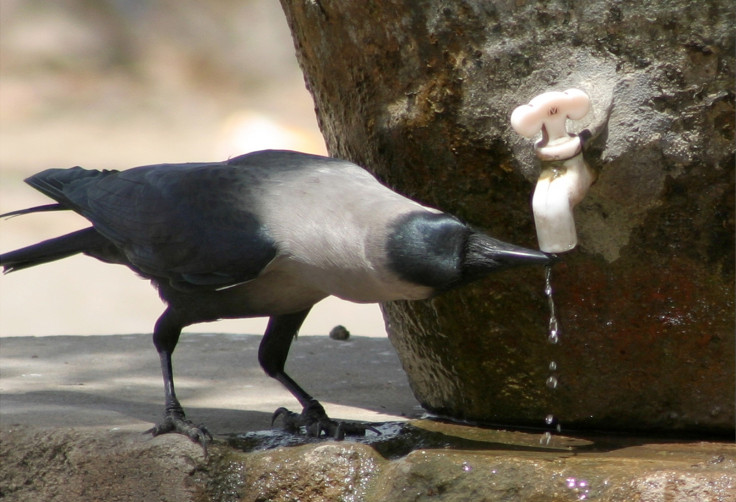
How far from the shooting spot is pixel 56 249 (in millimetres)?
3537

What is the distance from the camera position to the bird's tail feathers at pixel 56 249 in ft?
11.4

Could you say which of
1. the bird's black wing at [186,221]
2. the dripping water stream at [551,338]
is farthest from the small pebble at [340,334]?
the dripping water stream at [551,338]

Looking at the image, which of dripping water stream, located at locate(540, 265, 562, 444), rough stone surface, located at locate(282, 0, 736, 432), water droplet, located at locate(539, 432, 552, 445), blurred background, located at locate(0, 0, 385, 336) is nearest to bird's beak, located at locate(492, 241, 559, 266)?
dripping water stream, located at locate(540, 265, 562, 444)

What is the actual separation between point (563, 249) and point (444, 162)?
44 centimetres

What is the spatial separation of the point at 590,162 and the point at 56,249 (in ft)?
5.78

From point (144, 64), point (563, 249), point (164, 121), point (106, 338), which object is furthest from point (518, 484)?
point (144, 64)

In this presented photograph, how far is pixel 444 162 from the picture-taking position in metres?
2.92

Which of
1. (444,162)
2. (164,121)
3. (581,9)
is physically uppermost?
(164,121)

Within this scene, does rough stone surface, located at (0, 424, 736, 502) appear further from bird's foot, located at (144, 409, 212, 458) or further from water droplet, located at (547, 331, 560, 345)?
water droplet, located at (547, 331, 560, 345)

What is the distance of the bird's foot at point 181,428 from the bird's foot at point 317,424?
31 centimetres

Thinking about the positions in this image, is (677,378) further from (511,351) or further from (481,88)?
(481,88)

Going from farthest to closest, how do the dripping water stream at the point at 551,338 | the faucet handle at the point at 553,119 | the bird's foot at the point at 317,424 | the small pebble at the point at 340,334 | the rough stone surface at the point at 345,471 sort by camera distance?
the small pebble at the point at 340,334 < the bird's foot at the point at 317,424 < the dripping water stream at the point at 551,338 < the faucet handle at the point at 553,119 < the rough stone surface at the point at 345,471

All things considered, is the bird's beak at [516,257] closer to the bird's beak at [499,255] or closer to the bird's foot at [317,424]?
the bird's beak at [499,255]

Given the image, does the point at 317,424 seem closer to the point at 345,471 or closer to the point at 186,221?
the point at 345,471
